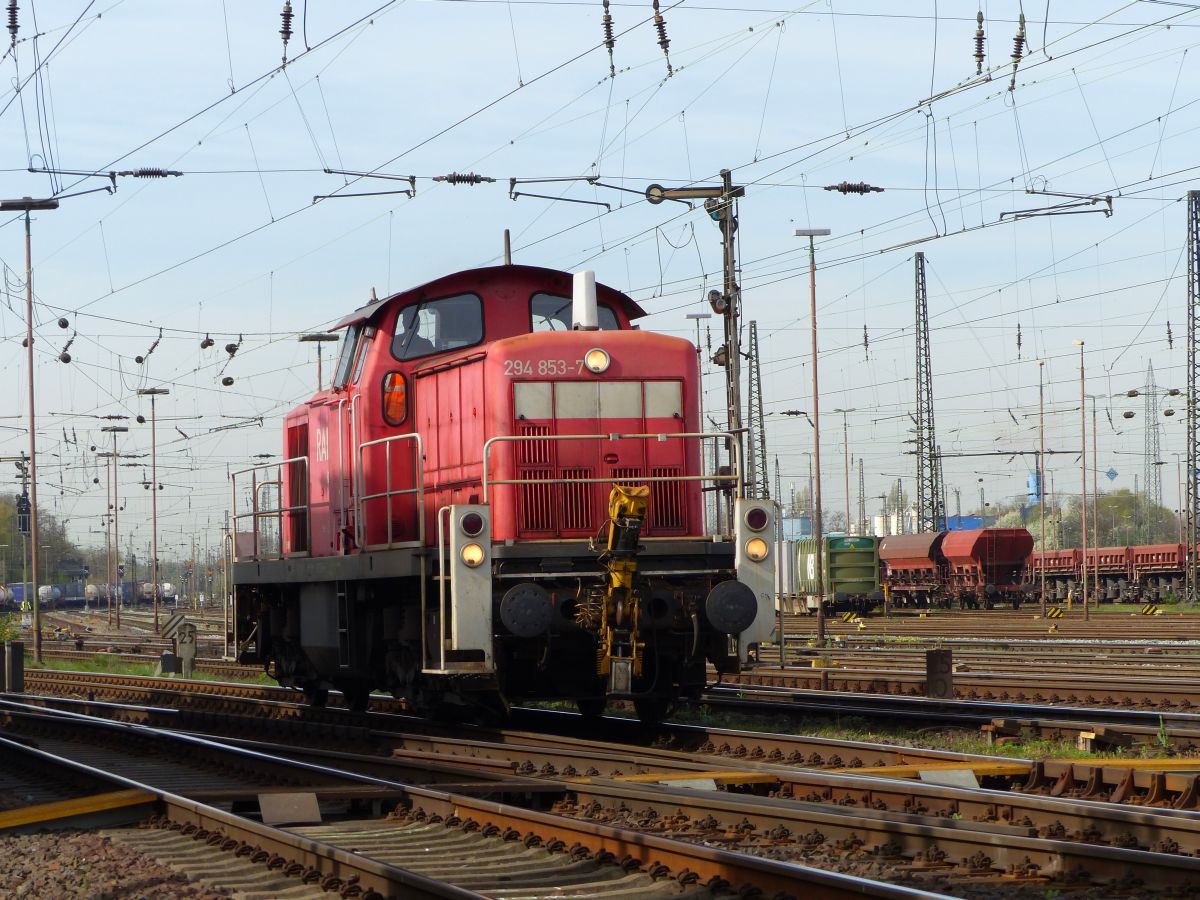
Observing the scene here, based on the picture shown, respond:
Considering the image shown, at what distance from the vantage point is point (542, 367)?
38.7ft

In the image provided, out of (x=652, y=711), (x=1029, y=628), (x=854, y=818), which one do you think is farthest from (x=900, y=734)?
(x=1029, y=628)

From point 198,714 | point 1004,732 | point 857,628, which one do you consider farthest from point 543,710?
point 857,628

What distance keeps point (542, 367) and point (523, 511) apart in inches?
46.6

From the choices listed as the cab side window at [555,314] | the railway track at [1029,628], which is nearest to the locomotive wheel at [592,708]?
the cab side window at [555,314]

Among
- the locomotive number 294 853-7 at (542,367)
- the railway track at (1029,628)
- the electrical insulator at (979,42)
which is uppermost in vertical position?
the electrical insulator at (979,42)

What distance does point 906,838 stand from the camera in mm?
6801

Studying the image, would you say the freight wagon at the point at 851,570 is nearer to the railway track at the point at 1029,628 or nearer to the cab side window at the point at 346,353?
the railway track at the point at 1029,628

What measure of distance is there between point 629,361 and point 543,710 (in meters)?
4.44

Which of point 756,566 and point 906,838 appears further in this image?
point 756,566

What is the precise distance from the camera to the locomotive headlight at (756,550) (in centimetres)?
1131

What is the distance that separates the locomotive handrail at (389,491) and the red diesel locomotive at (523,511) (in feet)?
0.10

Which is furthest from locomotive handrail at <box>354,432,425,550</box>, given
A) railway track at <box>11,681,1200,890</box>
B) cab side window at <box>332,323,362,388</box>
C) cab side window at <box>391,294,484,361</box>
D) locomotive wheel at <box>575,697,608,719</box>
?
locomotive wheel at <box>575,697,608,719</box>

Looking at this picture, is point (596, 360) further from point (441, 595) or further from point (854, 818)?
point (854, 818)

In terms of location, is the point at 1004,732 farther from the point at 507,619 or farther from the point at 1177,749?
the point at 507,619
